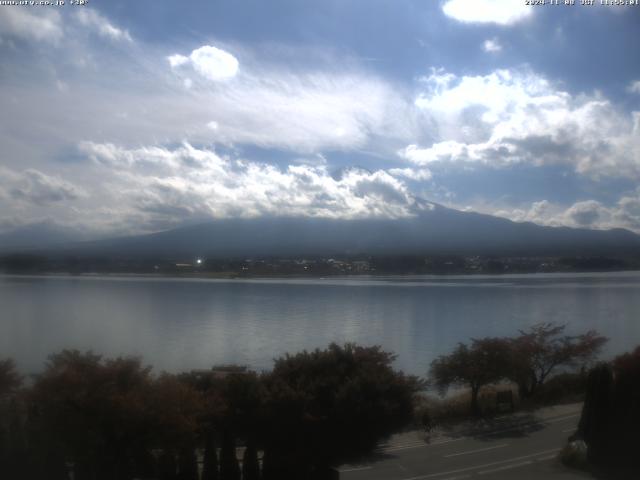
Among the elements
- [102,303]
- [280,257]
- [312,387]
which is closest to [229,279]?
[280,257]

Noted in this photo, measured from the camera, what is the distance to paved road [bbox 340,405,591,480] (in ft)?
23.5

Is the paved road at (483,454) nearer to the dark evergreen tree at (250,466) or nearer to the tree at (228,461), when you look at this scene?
the dark evergreen tree at (250,466)

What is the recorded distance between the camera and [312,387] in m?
7.56

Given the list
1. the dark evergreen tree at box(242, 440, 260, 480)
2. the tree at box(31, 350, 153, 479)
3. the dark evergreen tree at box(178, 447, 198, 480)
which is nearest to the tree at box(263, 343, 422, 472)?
the dark evergreen tree at box(242, 440, 260, 480)

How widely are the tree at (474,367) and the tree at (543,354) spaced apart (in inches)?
10.4

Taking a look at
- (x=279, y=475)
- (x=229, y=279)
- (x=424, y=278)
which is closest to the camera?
(x=279, y=475)

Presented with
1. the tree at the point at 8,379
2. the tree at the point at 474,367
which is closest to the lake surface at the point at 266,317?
the tree at the point at 8,379

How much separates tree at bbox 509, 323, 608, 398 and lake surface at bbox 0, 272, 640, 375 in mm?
1120

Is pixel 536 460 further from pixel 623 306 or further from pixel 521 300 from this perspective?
pixel 521 300

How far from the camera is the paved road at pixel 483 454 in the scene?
281 inches

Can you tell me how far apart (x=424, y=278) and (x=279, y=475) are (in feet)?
116

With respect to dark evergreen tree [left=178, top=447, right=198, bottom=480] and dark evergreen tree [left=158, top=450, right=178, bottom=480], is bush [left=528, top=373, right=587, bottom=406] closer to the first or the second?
dark evergreen tree [left=178, top=447, right=198, bottom=480]

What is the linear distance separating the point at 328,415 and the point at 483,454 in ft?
7.25

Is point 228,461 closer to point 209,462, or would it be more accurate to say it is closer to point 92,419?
point 209,462
